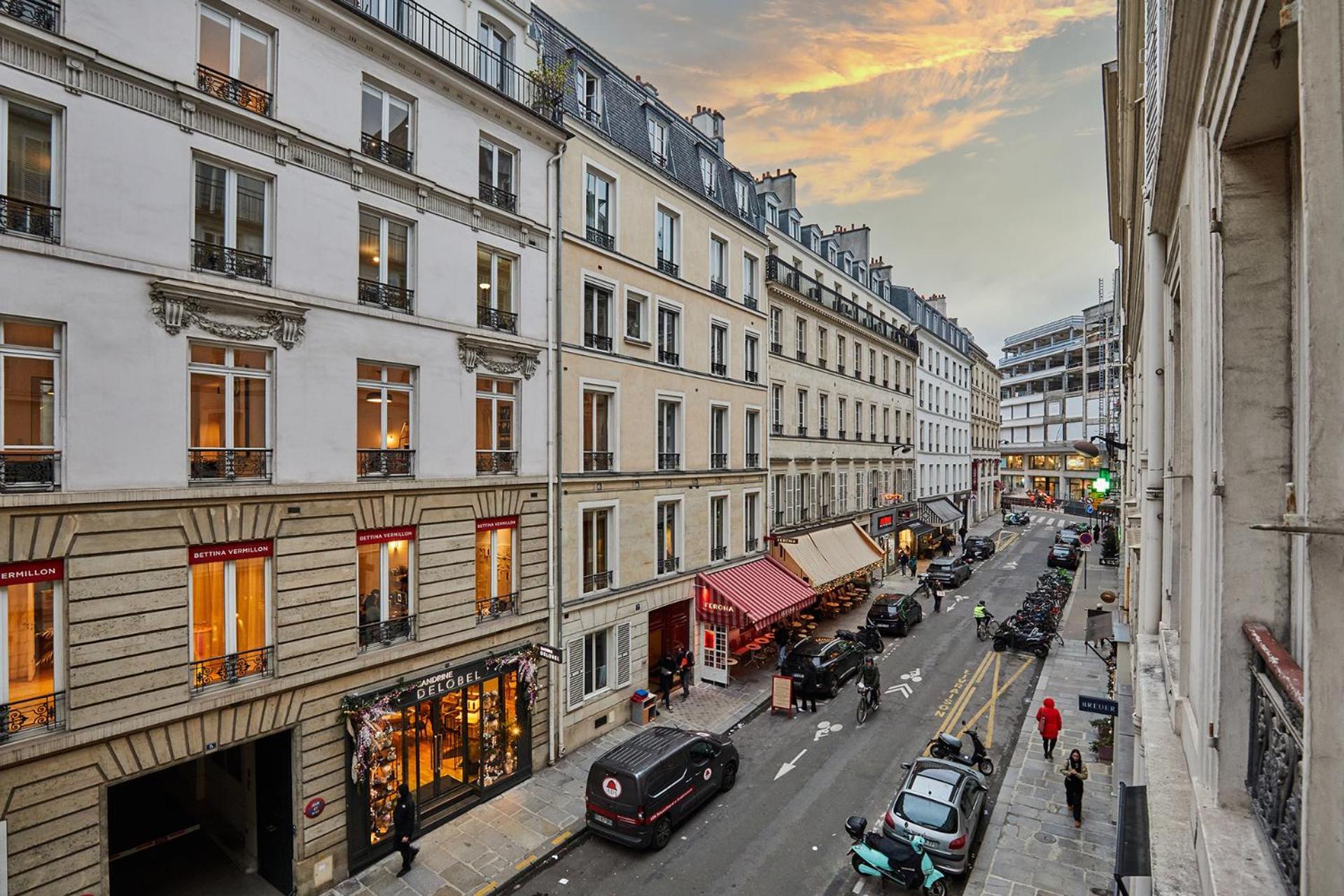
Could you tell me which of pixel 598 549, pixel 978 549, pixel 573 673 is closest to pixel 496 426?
pixel 598 549

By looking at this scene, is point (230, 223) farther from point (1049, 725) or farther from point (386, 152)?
point (1049, 725)

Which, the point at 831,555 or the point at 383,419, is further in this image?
the point at 831,555

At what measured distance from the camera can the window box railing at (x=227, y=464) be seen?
1010cm

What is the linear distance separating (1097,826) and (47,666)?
17.4m

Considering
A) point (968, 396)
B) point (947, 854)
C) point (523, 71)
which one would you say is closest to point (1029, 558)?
point (968, 396)

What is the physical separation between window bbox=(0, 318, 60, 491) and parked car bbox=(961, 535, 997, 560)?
135ft

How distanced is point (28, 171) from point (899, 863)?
1599cm

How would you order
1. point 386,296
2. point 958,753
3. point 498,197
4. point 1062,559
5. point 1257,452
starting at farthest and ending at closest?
point 1062,559 < point 498,197 < point 958,753 < point 386,296 < point 1257,452

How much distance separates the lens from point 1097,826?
1263 cm

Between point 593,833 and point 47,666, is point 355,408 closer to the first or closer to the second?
point 47,666

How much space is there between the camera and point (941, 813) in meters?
11.4

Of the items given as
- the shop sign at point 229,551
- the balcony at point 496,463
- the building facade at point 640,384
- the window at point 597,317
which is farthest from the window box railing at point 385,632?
the window at point 597,317

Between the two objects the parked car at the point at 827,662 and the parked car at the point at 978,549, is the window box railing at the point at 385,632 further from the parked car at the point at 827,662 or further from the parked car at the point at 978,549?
the parked car at the point at 978,549

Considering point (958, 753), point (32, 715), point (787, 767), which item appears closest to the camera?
point (32, 715)
